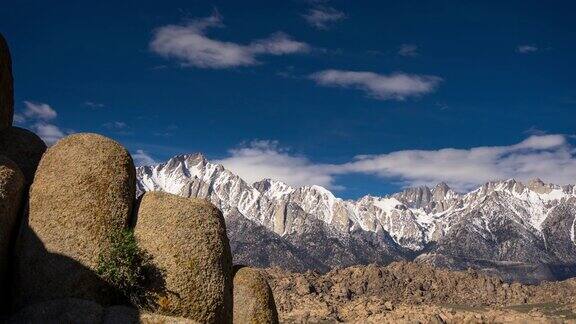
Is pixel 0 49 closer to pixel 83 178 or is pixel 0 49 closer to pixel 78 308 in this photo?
pixel 83 178

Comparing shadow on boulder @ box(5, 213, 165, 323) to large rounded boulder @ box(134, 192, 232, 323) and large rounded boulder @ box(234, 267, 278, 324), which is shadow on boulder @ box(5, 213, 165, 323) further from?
large rounded boulder @ box(234, 267, 278, 324)

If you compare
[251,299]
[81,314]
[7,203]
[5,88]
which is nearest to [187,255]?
[251,299]

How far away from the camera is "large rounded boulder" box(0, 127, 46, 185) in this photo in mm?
28609

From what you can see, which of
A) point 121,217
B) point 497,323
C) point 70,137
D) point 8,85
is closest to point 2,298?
point 121,217

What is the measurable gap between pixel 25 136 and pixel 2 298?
837 cm

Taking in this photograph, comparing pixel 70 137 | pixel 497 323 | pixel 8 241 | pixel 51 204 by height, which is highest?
pixel 70 137

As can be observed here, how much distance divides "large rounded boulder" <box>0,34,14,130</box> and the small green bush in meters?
9.51

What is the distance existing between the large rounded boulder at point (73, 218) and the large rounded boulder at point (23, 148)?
1761mm

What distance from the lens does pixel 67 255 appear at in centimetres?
2556

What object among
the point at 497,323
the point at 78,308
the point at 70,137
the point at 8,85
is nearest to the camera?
the point at 78,308

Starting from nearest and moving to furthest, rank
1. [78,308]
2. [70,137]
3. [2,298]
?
1. [78,308]
2. [2,298]
3. [70,137]

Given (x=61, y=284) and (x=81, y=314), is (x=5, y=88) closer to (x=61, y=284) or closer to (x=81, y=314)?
(x=61, y=284)

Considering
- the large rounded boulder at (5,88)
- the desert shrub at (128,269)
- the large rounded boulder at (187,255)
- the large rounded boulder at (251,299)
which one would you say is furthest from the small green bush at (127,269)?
the large rounded boulder at (5,88)

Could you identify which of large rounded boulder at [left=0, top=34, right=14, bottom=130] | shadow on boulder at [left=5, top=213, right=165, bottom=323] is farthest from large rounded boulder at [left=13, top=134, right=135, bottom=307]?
large rounded boulder at [left=0, top=34, right=14, bottom=130]
